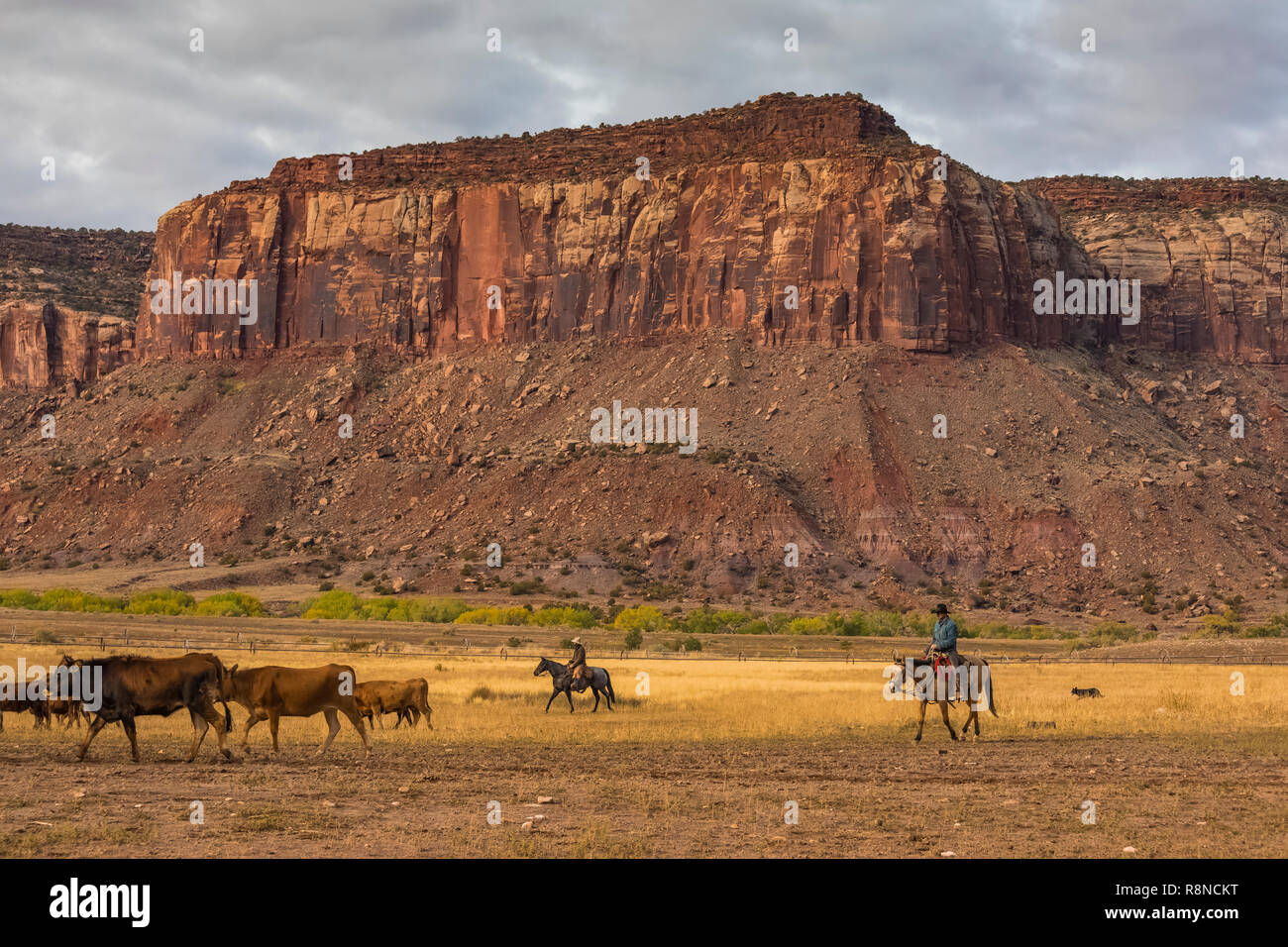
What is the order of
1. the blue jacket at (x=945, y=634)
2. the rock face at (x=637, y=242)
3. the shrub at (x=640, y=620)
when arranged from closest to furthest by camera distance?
the blue jacket at (x=945, y=634) → the shrub at (x=640, y=620) → the rock face at (x=637, y=242)

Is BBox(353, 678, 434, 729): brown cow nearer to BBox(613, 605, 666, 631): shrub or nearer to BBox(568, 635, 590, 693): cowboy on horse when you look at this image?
BBox(568, 635, 590, 693): cowboy on horse

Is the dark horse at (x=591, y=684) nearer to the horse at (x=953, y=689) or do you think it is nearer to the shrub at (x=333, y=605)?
the horse at (x=953, y=689)

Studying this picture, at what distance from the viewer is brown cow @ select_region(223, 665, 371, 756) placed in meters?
19.5

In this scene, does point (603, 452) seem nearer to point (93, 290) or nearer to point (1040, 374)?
point (1040, 374)

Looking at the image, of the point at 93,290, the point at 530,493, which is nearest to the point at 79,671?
the point at 530,493

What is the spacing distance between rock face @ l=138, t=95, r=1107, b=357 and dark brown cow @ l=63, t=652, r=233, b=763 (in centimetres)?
8907

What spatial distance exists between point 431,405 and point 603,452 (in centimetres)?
2096

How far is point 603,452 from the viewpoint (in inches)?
3841

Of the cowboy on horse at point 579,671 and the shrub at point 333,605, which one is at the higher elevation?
the cowboy on horse at point 579,671

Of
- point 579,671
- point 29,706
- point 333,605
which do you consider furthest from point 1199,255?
point 29,706

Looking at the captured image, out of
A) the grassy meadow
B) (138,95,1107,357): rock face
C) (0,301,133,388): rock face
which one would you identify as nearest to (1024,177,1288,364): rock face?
(138,95,1107,357): rock face

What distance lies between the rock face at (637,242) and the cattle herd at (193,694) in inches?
3435

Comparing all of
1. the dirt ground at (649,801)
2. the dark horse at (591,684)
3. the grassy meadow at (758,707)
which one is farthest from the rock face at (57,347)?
the dirt ground at (649,801)

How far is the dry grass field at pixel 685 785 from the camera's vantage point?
42.0ft
